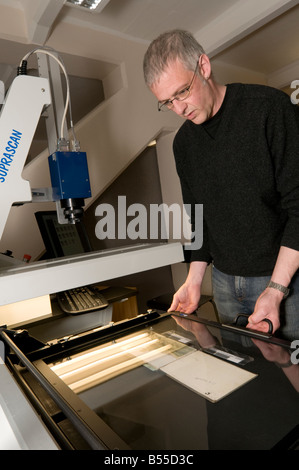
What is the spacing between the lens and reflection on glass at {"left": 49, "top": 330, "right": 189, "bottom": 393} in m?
0.72

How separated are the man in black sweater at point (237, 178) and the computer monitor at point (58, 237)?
0.79m

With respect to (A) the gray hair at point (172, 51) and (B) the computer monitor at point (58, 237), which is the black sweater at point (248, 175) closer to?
(A) the gray hair at point (172, 51)

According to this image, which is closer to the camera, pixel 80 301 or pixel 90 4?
pixel 80 301

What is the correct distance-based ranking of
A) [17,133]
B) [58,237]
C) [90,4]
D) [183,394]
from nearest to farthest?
[183,394]
[17,133]
[58,237]
[90,4]

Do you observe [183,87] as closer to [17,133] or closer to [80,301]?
[17,133]

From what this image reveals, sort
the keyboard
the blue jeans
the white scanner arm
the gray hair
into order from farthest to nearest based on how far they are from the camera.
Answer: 1. the keyboard
2. the blue jeans
3. the gray hair
4. the white scanner arm

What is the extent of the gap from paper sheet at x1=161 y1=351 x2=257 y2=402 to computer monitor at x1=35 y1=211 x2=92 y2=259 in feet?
3.72

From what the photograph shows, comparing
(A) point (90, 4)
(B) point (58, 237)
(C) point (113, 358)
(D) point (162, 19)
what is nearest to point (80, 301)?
(B) point (58, 237)

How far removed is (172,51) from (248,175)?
444 mm

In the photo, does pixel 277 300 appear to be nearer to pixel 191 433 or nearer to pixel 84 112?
pixel 191 433

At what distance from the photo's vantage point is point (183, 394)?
0.62 meters

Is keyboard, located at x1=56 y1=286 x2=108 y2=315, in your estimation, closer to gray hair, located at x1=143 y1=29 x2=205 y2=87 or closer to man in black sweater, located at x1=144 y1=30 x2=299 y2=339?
man in black sweater, located at x1=144 y1=30 x2=299 y2=339

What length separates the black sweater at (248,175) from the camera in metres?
0.98

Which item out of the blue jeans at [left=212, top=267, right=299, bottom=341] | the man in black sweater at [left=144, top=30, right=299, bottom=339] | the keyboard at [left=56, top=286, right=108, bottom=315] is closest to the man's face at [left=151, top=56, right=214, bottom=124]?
the man in black sweater at [left=144, top=30, right=299, bottom=339]
